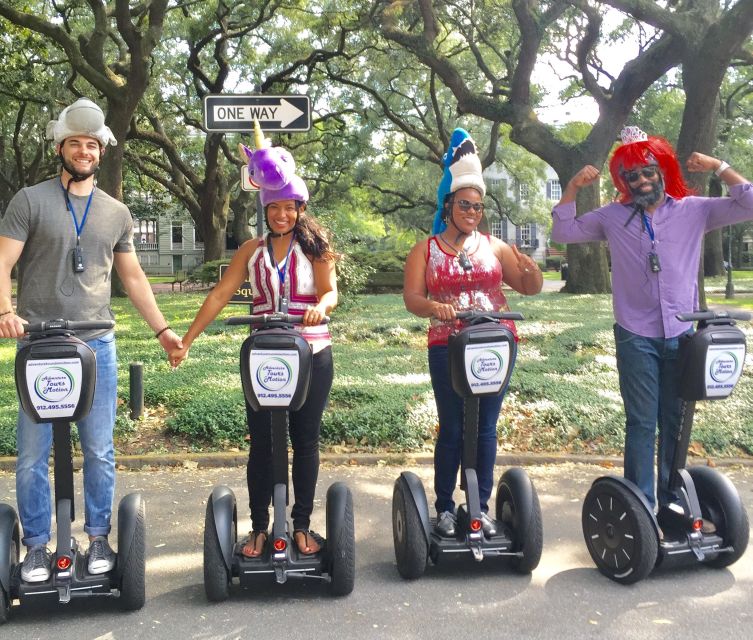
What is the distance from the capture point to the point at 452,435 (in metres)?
3.71

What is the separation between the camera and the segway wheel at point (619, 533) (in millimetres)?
3387

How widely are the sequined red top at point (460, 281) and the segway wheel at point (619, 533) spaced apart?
902mm

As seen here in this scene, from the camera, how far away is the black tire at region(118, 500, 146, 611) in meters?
3.18

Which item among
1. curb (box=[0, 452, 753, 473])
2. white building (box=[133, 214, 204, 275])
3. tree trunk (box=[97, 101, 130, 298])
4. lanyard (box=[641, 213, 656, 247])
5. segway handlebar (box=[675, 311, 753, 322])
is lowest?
curb (box=[0, 452, 753, 473])

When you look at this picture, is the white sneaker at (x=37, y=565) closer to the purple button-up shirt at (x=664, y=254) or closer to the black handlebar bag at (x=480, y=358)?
the black handlebar bag at (x=480, y=358)

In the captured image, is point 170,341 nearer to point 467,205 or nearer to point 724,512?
point 467,205

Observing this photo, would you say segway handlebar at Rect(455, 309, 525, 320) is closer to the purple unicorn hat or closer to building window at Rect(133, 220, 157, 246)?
the purple unicorn hat

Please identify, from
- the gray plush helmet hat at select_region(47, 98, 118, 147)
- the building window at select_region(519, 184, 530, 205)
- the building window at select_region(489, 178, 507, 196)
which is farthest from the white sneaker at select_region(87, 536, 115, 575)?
the building window at select_region(489, 178, 507, 196)

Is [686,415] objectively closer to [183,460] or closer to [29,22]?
[183,460]

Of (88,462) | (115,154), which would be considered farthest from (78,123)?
(115,154)

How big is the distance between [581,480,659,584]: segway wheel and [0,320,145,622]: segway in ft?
6.98

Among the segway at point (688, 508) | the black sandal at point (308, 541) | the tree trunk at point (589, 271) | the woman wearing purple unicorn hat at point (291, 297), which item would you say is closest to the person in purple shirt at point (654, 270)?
the segway at point (688, 508)

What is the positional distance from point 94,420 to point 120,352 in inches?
260

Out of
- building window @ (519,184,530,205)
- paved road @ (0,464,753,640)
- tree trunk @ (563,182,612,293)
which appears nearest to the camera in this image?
paved road @ (0,464,753,640)
